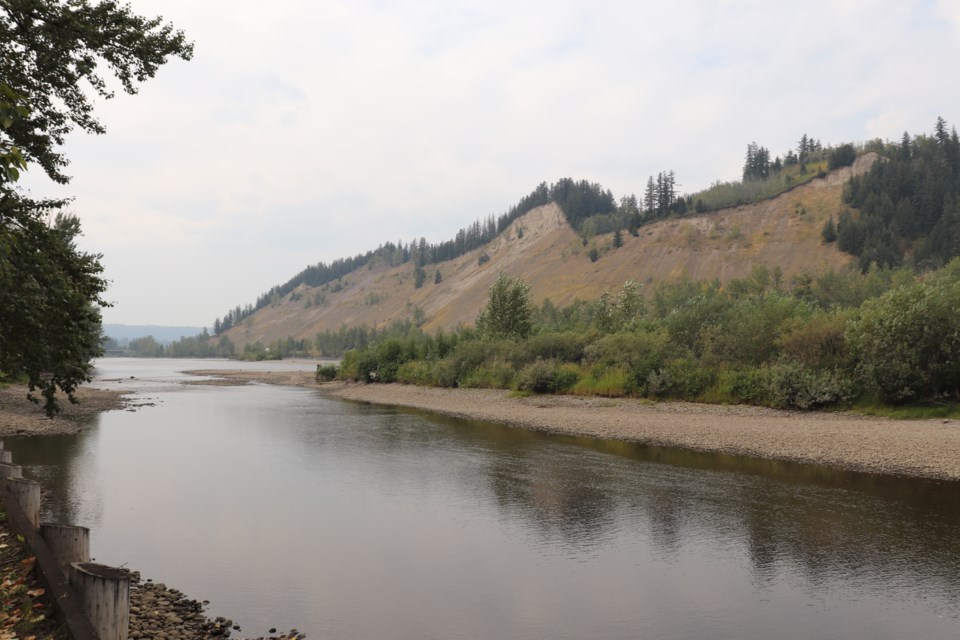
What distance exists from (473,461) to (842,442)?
18082mm

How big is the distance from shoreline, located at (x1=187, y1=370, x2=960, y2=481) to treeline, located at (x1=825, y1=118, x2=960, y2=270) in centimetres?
9935

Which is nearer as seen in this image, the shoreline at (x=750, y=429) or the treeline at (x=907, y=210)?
the shoreline at (x=750, y=429)

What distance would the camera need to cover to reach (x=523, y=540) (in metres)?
17.0

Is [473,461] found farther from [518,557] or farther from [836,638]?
[836,638]

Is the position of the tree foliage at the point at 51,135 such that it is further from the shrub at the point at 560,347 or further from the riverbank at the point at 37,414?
the shrub at the point at 560,347

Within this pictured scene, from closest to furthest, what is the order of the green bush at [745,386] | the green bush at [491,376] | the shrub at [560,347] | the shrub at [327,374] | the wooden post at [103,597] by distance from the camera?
the wooden post at [103,597] → the green bush at [745,386] → the shrub at [560,347] → the green bush at [491,376] → the shrub at [327,374]

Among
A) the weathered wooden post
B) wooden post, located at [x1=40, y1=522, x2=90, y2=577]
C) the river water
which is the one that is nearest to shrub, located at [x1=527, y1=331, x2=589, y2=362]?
the river water

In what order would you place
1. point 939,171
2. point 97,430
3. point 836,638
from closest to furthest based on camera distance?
point 836,638 → point 97,430 → point 939,171

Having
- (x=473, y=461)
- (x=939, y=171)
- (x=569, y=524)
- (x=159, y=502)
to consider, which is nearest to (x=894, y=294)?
(x=473, y=461)

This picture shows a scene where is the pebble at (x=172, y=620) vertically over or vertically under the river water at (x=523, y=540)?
over

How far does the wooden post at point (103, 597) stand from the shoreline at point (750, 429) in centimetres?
2746

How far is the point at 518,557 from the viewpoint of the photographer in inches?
613

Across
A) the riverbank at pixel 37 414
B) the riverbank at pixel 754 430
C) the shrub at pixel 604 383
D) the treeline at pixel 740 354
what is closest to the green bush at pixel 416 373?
the treeline at pixel 740 354

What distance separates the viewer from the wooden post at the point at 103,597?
7.23 metres
